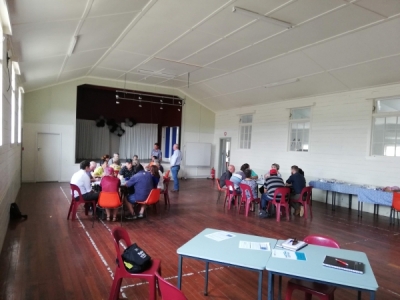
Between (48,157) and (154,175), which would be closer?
(154,175)

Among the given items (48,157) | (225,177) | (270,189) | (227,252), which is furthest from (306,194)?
(48,157)

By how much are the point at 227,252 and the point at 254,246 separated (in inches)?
11.4

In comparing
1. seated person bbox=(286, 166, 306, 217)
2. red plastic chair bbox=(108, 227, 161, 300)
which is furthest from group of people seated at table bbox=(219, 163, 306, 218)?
red plastic chair bbox=(108, 227, 161, 300)

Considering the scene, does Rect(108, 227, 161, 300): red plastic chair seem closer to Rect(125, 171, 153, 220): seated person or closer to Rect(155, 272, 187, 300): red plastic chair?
Rect(155, 272, 187, 300): red plastic chair

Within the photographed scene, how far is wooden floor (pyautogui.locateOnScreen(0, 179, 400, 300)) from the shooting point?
312cm

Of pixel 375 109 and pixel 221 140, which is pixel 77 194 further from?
pixel 221 140

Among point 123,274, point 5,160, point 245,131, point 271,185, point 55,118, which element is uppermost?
point 55,118

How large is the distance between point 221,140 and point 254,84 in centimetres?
444

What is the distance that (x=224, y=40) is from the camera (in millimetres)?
6625

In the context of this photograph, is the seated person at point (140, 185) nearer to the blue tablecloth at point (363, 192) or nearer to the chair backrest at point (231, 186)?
the chair backrest at point (231, 186)

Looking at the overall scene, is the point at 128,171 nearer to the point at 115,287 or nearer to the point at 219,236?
the point at 115,287

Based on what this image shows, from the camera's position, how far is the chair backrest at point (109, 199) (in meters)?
5.31

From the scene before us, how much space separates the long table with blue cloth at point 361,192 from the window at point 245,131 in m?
4.21

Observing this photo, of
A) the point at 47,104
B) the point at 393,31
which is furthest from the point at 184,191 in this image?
the point at 393,31
